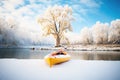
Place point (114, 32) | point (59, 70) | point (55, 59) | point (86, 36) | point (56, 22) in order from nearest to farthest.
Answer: point (59, 70) < point (55, 59) < point (114, 32) < point (86, 36) < point (56, 22)

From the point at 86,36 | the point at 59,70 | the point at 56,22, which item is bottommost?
the point at 59,70

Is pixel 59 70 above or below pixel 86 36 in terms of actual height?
below

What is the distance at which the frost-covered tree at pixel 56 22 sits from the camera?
14.7 ft

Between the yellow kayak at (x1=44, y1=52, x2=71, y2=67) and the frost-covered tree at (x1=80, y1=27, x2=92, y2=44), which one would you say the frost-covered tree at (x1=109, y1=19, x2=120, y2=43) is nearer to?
the frost-covered tree at (x1=80, y1=27, x2=92, y2=44)

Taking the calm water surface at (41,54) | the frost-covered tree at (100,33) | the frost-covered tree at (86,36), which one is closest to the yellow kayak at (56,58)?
the calm water surface at (41,54)

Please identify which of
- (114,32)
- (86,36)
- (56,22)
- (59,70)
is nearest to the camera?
(59,70)

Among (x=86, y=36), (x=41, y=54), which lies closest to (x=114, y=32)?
(x=86, y=36)

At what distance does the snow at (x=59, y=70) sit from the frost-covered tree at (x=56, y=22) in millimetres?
682

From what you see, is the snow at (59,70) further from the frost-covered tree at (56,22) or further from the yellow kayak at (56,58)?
the frost-covered tree at (56,22)

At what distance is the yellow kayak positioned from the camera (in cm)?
388

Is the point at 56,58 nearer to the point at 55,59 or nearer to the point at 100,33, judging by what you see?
the point at 55,59

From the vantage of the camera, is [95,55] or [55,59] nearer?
[55,59]

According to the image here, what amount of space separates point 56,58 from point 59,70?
0.96ft

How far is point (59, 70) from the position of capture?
377cm
